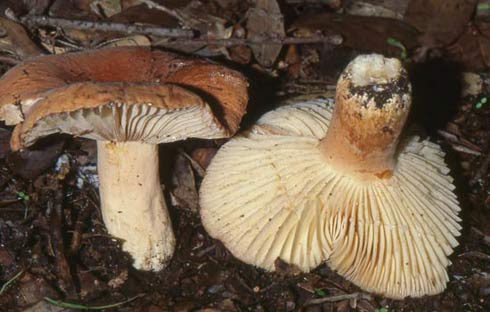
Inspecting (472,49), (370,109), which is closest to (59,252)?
(370,109)

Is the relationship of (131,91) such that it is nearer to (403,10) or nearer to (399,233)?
(399,233)

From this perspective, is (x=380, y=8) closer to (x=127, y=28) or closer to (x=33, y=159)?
(x=127, y=28)

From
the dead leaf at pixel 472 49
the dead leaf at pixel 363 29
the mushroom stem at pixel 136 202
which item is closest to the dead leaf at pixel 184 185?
the mushroom stem at pixel 136 202

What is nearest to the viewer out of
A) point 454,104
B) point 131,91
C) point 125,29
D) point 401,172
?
point 131,91

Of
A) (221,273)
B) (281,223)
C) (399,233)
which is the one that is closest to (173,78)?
(281,223)

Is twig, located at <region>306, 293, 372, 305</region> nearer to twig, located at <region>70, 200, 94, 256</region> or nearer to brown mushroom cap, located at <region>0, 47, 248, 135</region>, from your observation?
brown mushroom cap, located at <region>0, 47, 248, 135</region>

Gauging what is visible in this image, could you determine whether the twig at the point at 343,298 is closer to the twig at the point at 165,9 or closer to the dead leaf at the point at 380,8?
the twig at the point at 165,9
